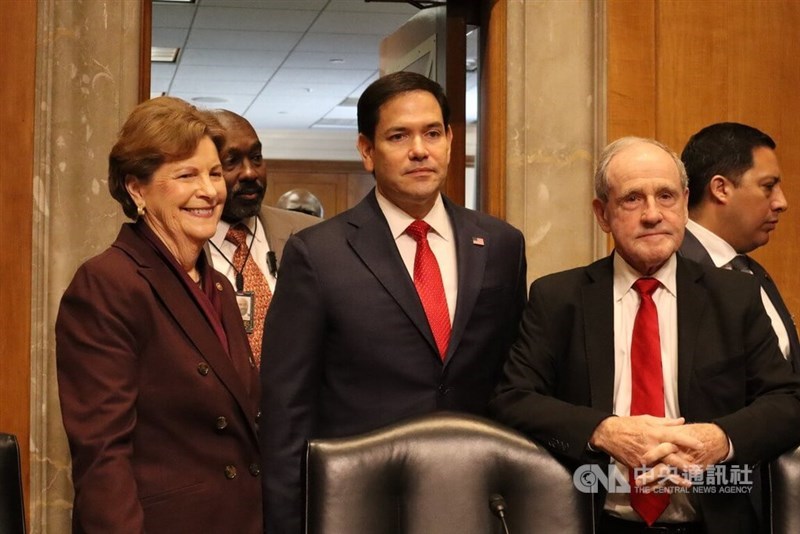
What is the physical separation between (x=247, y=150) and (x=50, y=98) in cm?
75

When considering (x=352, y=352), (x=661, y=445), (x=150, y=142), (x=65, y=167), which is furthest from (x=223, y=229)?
(x=661, y=445)

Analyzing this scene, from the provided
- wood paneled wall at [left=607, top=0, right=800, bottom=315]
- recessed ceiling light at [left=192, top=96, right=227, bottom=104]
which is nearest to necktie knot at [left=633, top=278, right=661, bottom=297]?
wood paneled wall at [left=607, top=0, right=800, bottom=315]

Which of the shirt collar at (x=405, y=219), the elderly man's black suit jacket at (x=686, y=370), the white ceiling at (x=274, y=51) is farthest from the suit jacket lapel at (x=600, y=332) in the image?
the white ceiling at (x=274, y=51)

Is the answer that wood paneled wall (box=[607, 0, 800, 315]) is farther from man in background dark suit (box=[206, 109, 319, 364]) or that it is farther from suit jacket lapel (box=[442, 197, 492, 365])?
suit jacket lapel (box=[442, 197, 492, 365])

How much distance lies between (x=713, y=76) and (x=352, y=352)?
7.65 ft

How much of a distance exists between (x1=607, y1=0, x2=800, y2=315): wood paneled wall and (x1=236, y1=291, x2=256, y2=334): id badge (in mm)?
1566

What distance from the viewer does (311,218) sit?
3.69m

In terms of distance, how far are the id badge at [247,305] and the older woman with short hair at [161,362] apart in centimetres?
81

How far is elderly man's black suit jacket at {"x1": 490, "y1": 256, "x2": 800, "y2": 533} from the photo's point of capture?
6.73 feet

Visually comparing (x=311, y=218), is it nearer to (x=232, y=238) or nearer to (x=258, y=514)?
(x=232, y=238)

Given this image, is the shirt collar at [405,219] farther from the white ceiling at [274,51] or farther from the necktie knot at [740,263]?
the white ceiling at [274,51]

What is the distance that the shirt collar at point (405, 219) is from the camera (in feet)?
8.45

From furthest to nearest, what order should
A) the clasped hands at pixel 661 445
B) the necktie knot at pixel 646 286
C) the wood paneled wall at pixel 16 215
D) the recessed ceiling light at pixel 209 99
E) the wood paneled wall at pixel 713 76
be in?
1. the recessed ceiling light at pixel 209 99
2. the wood paneled wall at pixel 713 76
3. the wood paneled wall at pixel 16 215
4. the necktie knot at pixel 646 286
5. the clasped hands at pixel 661 445

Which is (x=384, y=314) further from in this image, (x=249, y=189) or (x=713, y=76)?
(x=713, y=76)
